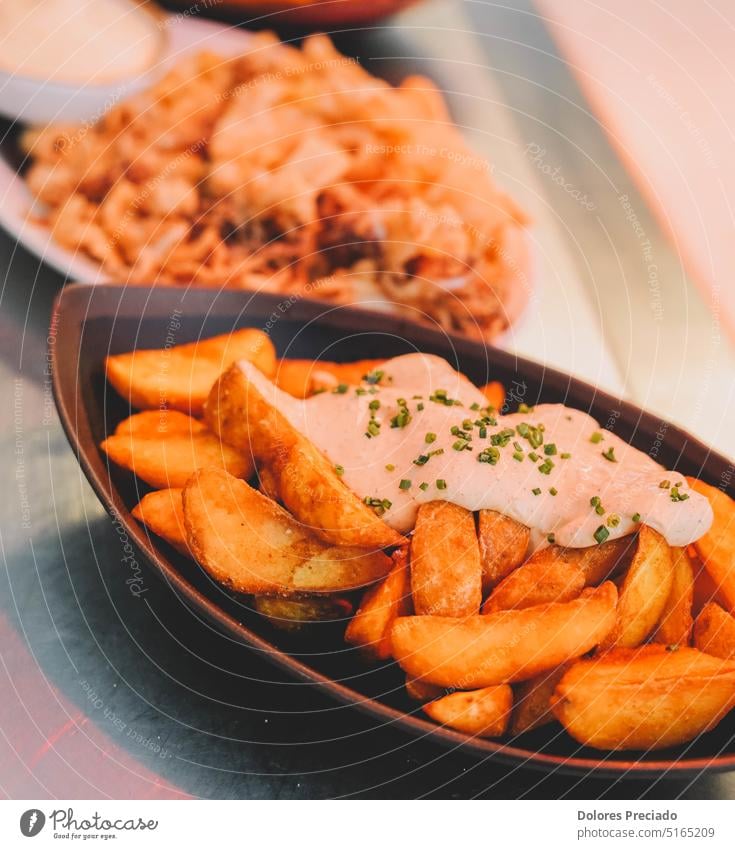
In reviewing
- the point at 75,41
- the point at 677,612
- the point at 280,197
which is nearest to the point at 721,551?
the point at 677,612

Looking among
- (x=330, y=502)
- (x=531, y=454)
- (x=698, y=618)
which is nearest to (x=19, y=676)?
(x=330, y=502)

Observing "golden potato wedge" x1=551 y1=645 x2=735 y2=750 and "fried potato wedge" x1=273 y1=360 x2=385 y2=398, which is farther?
"fried potato wedge" x1=273 y1=360 x2=385 y2=398

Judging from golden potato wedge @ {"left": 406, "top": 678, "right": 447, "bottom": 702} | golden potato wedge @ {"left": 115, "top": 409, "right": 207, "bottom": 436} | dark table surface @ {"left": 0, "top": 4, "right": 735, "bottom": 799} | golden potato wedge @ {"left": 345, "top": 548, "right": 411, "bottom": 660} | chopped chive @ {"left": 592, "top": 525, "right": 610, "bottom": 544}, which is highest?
chopped chive @ {"left": 592, "top": 525, "right": 610, "bottom": 544}

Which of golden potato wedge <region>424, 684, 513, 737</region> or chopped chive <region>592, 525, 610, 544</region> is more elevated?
chopped chive <region>592, 525, 610, 544</region>

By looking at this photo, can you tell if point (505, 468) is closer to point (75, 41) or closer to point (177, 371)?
point (177, 371)

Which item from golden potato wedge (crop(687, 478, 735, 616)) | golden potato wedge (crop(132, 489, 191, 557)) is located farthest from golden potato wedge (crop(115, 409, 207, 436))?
golden potato wedge (crop(687, 478, 735, 616))

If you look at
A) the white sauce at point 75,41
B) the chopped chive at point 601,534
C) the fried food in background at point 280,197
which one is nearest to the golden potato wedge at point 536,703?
the chopped chive at point 601,534

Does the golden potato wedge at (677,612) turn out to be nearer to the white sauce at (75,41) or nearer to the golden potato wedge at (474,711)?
the golden potato wedge at (474,711)

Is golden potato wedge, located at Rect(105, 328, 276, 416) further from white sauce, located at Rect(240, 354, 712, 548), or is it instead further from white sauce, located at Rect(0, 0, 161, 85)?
white sauce, located at Rect(0, 0, 161, 85)
